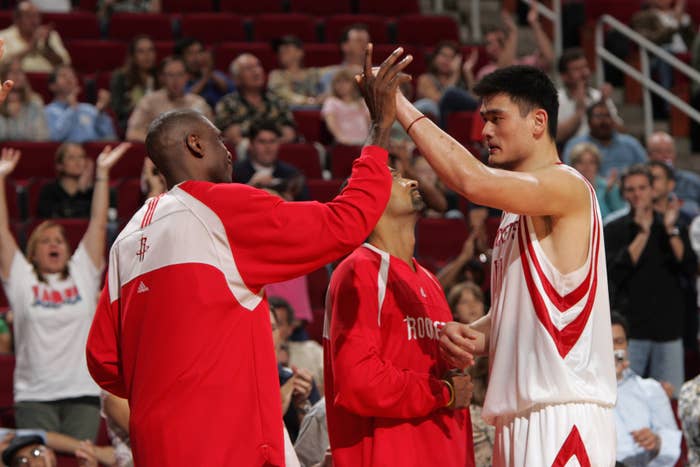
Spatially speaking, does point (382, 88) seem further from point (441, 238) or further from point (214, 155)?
point (441, 238)

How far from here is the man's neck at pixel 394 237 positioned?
154 inches

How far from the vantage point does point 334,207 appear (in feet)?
11.1

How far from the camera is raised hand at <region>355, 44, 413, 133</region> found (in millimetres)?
3312

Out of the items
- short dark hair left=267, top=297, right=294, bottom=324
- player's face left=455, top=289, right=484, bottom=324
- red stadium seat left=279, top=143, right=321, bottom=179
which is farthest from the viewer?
red stadium seat left=279, top=143, right=321, bottom=179

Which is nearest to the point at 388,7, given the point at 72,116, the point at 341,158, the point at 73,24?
the point at 73,24

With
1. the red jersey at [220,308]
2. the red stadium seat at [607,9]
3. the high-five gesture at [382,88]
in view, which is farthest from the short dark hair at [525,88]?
the red stadium seat at [607,9]

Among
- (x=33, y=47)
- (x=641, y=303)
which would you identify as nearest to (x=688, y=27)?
(x=641, y=303)

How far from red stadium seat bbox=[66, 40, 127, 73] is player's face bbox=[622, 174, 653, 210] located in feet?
16.8

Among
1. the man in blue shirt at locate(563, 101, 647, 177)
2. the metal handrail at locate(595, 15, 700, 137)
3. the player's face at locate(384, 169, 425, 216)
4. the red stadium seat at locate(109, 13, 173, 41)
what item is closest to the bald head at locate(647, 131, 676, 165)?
the man in blue shirt at locate(563, 101, 647, 177)

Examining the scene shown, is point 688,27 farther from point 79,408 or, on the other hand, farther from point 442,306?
point 442,306

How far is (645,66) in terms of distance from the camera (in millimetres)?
10664

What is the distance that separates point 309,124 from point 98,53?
2.18 meters

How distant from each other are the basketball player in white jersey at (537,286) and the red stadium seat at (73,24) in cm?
809

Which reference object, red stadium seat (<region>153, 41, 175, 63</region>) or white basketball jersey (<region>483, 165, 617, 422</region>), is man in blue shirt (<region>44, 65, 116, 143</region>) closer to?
red stadium seat (<region>153, 41, 175, 63</region>)
